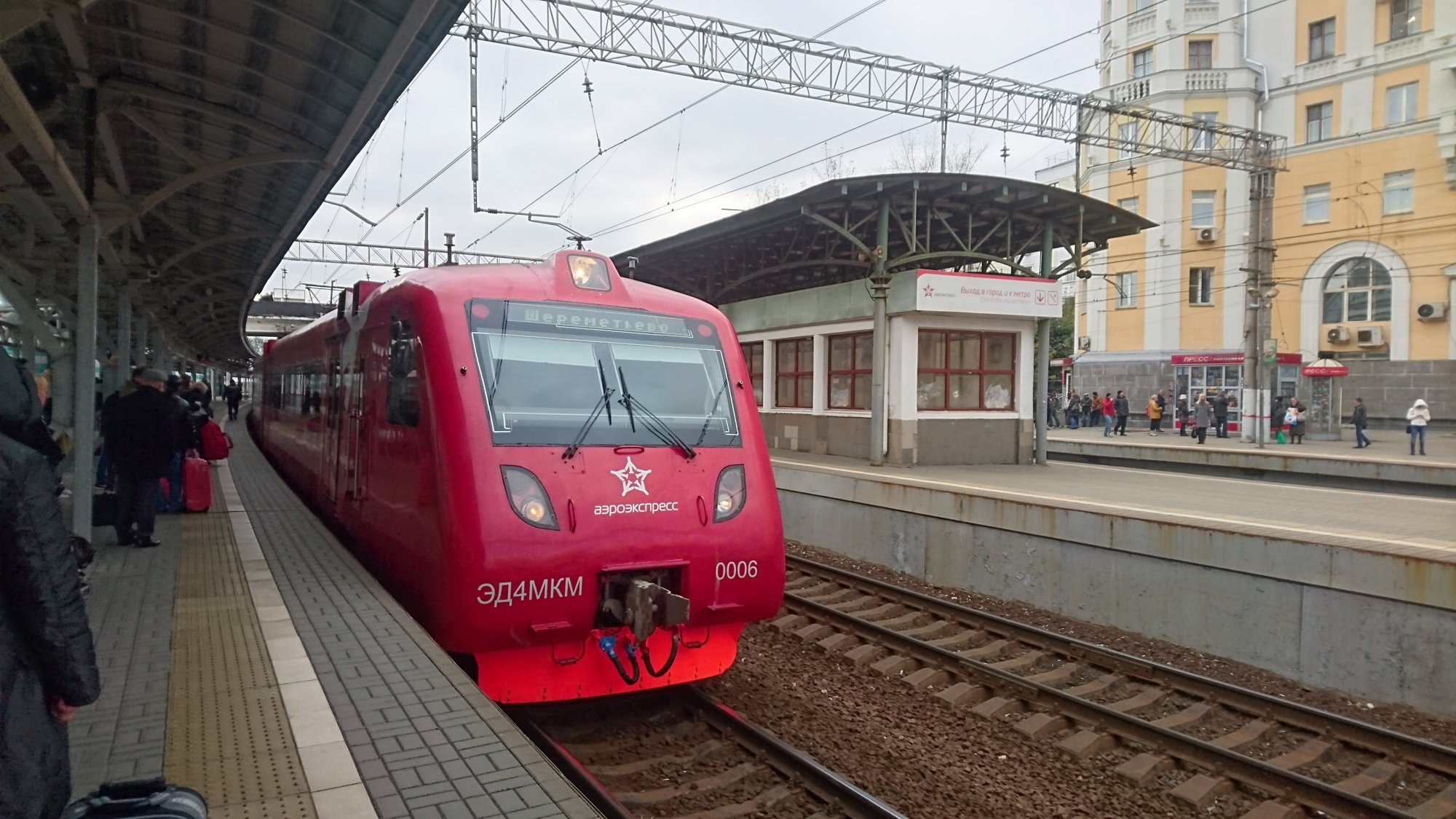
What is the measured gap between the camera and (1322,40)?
105 ft

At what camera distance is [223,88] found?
6.89m

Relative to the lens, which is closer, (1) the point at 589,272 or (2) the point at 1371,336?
(1) the point at 589,272

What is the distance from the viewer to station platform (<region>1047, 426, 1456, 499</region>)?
1652 cm

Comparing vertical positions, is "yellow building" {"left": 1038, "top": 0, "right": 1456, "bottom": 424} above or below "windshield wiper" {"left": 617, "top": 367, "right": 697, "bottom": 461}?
above

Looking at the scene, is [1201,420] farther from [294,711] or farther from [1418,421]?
[294,711]

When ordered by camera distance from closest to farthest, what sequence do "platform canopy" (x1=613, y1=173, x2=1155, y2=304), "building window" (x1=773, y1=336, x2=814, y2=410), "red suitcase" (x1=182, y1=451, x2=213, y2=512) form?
"red suitcase" (x1=182, y1=451, x2=213, y2=512) < "platform canopy" (x1=613, y1=173, x2=1155, y2=304) < "building window" (x1=773, y1=336, x2=814, y2=410)

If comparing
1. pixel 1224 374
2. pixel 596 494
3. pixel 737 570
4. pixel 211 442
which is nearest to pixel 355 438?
pixel 596 494

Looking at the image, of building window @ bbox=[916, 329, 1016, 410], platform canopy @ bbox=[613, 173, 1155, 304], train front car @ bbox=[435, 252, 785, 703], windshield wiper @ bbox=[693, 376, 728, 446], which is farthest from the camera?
building window @ bbox=[916, 329, 1016, 410]

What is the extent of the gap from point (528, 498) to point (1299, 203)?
113 feet

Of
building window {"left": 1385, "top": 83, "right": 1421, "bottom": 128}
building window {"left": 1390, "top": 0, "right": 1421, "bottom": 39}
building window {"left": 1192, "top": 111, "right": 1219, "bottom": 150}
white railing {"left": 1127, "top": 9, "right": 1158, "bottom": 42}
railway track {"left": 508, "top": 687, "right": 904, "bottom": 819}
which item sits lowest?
railway track {"left": 508, "top": 687, "right": 904, "bottom": 819}

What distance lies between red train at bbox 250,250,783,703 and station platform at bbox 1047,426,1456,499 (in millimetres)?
15250

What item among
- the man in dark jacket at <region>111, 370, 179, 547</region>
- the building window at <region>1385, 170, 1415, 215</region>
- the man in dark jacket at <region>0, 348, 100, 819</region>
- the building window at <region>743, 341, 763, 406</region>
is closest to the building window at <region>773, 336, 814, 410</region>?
the building window at <region>743, 341, 763, 406</region>

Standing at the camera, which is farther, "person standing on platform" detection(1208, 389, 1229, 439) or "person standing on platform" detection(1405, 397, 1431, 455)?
"person standing on platform" detection(1208, 389, 1229, 439)

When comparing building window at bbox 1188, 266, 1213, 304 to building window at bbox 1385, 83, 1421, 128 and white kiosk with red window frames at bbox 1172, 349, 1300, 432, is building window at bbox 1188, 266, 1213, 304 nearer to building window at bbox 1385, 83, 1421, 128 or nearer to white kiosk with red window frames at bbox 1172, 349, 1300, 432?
white kiosk with red window frames at bbox 1172, 349, 1300, 432
